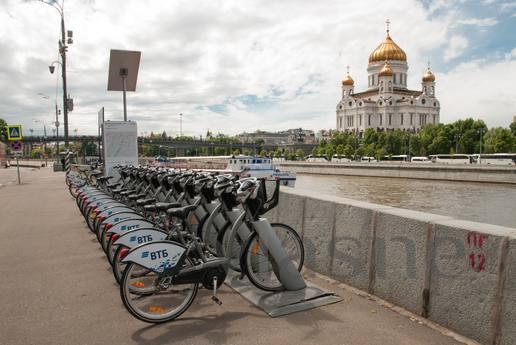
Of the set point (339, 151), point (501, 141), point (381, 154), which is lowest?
point (381, 154)

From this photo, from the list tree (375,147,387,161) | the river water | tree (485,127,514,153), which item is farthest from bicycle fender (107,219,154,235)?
tree (375,147,387,161)

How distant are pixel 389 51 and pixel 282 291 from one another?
428 feet

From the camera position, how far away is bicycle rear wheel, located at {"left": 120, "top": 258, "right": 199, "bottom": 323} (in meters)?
3.71

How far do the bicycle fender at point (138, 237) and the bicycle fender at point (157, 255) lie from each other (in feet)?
1.97

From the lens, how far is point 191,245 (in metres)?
3.94

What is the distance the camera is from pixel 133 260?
146 inches

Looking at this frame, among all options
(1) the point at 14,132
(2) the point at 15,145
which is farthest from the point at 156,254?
(2) the point at 15,145

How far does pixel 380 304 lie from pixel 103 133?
34.2ft

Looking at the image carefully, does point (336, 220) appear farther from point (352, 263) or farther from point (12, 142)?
point (12, 142)

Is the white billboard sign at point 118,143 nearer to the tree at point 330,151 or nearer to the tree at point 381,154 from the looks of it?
the tree at point 381,154

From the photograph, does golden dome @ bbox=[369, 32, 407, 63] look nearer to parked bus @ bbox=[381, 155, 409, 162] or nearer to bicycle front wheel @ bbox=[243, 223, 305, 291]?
parked bus @ bbox=[381, 155, 409, 162]

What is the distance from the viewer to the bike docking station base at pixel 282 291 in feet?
13.6

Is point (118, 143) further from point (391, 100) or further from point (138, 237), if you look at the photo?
point (391, 100)

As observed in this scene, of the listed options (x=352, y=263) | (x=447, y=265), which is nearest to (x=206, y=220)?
(x=352, y=263)
